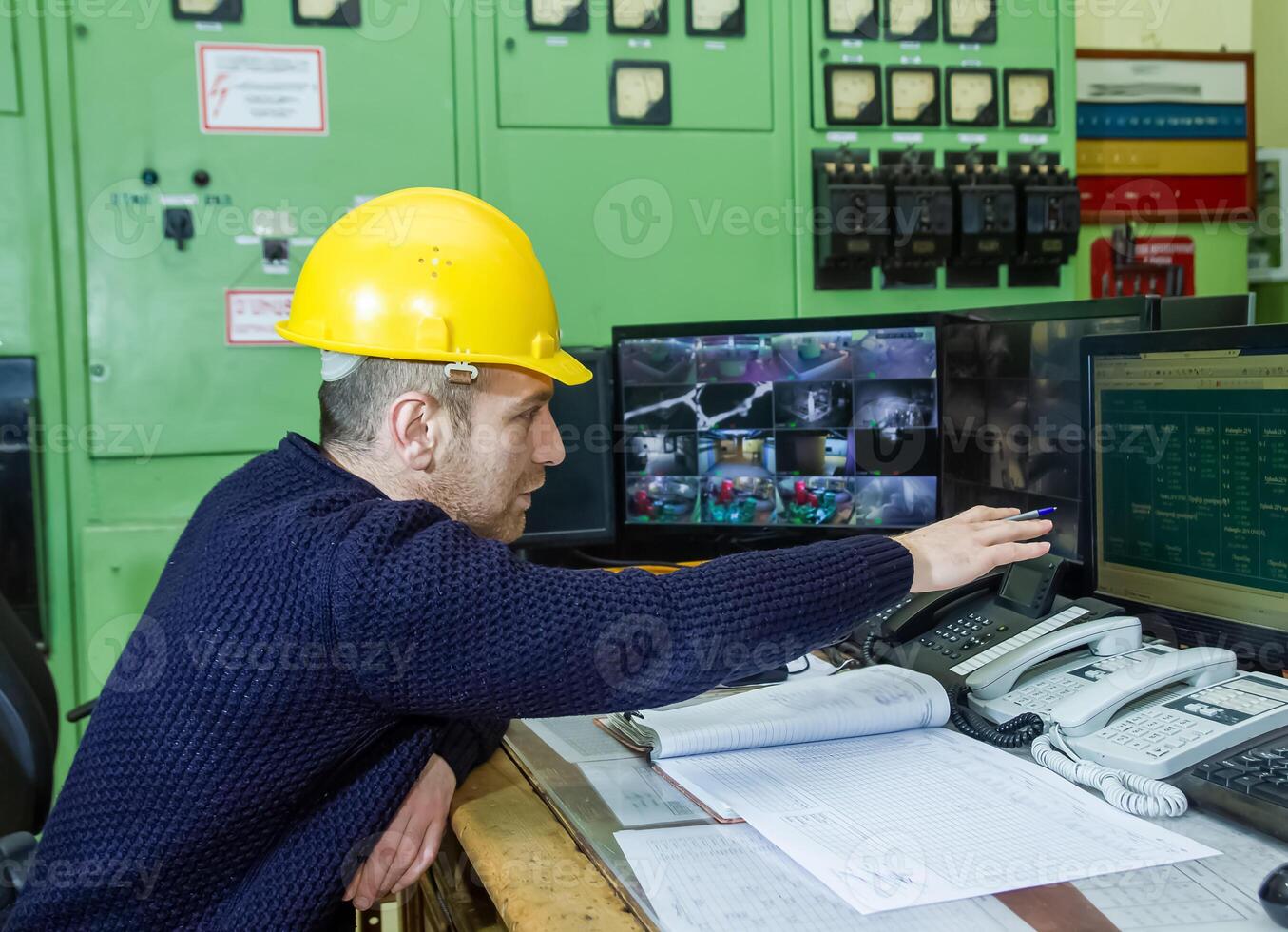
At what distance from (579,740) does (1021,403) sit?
79 centimetres

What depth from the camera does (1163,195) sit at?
10.7 feet

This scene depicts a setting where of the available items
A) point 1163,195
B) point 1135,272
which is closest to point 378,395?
point 1135,272

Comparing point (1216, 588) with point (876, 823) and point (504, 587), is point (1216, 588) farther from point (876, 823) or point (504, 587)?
point (504, 587)

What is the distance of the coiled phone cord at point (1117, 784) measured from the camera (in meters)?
0.86

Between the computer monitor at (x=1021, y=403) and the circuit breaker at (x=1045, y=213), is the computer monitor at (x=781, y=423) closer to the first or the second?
the computer monitor at (x=1021, y=403)

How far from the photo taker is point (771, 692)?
3.94 feet

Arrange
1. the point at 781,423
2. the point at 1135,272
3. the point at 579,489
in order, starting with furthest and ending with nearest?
the point at 1135,272 → the point at 579,489 → the point at 781,423

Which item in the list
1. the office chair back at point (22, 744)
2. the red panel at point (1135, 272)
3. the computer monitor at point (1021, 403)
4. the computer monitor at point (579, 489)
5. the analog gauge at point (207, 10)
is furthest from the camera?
the red panel at point (1135, 272)

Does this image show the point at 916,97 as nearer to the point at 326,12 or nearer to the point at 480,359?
the point at 326,12

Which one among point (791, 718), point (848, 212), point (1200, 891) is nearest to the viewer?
point (1200, 891)

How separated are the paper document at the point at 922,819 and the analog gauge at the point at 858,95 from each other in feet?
6.41

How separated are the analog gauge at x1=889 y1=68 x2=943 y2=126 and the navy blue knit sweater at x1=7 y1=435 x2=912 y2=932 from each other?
78.6 inches

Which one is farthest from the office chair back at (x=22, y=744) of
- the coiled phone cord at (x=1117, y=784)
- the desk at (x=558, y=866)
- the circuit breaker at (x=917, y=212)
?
the circuit breaker at (x=917, y=212)

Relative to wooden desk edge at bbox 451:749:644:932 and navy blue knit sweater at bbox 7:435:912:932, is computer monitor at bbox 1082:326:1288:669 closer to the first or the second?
navy blue knit sweater at bbox 7:435:912:932
